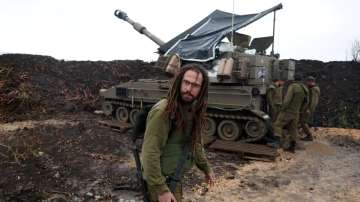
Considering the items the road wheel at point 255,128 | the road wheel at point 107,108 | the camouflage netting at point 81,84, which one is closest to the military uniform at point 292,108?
the road wheel at point 255,128

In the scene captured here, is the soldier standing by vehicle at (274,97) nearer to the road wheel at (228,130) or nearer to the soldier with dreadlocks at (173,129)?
the road wheel at (228,130)

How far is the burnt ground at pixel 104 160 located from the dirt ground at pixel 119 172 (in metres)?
0.01

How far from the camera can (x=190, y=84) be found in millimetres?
2883

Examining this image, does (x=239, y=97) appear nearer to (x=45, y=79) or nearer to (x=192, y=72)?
(x=192, y=72)

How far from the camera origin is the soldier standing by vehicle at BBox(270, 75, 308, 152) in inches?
361

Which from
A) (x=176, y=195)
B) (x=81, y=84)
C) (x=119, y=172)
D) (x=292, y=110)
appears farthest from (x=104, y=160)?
(x=81, y=84)

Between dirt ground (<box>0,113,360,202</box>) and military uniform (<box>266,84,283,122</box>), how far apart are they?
1.37 m

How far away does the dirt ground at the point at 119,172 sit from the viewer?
5.99 metres

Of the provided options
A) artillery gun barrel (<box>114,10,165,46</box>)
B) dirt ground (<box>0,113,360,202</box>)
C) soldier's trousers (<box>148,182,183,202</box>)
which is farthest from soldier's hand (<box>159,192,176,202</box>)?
artillery gun barrel (<box>114,10,165,46</box>)

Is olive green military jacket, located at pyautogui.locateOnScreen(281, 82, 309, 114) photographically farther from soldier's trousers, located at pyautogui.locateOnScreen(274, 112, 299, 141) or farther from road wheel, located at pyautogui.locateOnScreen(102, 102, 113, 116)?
road wheel, located at pyautogui.locateOnScreen(102, 102, 113, 116)

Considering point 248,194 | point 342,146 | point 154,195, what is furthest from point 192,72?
point 342,146

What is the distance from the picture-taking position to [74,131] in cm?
939

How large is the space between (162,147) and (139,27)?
10338mm

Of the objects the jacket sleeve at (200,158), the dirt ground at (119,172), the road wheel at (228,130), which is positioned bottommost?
the dirt ground at (119,172)
